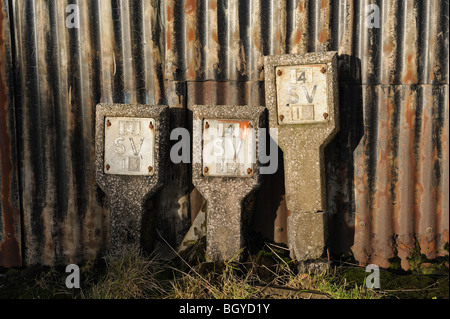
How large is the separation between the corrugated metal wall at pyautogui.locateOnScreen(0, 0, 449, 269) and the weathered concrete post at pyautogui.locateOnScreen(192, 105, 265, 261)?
0.98 ft

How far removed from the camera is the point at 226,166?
3.23 m

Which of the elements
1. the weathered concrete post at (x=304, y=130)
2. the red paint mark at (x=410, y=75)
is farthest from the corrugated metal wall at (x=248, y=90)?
the weathered concrete post at (x=304, y=130)

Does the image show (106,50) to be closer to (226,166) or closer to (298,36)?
(226,166)

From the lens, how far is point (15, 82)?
3.55m

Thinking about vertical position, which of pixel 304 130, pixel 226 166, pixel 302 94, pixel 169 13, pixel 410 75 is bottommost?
pixel 226 166

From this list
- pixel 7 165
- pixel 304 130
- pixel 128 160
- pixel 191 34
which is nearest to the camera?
pixel 304 130

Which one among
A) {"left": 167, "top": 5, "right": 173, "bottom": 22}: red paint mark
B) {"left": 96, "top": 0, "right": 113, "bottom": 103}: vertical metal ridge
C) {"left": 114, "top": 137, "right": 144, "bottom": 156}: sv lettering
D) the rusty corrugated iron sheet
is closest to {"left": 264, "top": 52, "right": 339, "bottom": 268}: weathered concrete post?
{"left": 167, "top": 5, "right": 173, "bottom": 22}: red paint mark

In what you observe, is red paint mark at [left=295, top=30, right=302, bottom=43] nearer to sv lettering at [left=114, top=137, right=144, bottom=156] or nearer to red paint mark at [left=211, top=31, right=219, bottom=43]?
red paint mark at [left=211, top=31, right=219, bottom=43]

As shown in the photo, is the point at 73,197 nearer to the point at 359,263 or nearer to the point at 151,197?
the point at 151,197

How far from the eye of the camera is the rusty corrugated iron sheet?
3.50 m

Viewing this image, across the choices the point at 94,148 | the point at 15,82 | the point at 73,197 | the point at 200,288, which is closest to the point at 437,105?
the point at 200,288

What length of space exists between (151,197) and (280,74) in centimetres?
131

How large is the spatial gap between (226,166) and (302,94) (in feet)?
2.43

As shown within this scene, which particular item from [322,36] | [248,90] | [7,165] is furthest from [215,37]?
[7,165]
